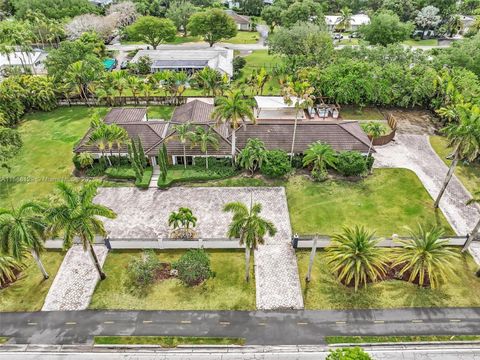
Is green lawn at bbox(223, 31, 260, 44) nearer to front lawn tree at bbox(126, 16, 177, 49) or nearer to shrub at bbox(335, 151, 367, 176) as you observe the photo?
front lawn tree at bbox(126, 16, 177, 49)

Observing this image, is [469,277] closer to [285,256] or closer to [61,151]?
[285,256]

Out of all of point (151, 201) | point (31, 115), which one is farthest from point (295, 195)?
point (31, 115)

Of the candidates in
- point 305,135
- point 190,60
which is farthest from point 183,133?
point 190,60

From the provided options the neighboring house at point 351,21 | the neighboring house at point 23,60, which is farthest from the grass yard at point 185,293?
the neighboring house at point 351,21

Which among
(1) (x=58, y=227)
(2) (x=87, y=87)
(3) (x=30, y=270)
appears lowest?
(3) (x=30, y=270)

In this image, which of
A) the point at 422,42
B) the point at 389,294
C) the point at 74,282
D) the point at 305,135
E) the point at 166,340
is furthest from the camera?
the point at 422,42

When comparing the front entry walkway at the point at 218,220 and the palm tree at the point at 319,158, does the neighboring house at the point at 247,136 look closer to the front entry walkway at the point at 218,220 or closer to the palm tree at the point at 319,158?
the palm tree at the point at 319,158

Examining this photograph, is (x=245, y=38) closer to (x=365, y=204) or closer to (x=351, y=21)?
(x=351, y=21)
